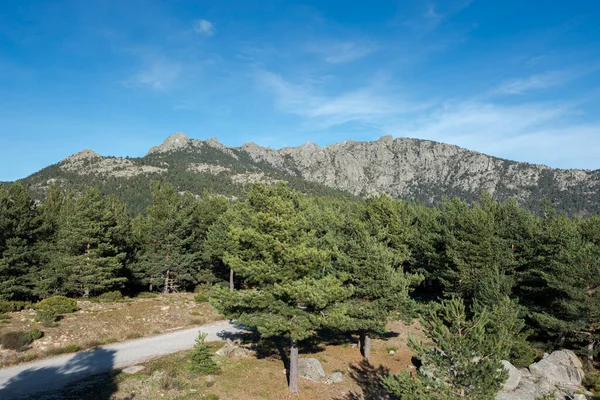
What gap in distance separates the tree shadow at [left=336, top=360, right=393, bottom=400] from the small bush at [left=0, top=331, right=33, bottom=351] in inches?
752

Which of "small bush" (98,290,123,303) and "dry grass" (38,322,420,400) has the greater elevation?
"small bush" (98,290,123,303)

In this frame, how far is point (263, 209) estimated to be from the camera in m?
17.4

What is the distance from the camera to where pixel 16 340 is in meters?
19.2

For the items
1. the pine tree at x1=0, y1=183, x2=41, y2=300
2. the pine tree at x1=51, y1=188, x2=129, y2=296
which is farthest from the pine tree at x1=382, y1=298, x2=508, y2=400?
the pine tree at x1=0, y1=183, x2=41, y2=300

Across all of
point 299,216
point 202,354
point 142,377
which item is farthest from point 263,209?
point 142,377

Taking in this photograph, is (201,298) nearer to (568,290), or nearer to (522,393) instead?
(522,393)

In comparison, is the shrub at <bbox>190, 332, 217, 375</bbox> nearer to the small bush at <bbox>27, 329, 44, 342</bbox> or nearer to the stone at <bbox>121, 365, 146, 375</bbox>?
the stone at <bbox>121, 365, 146, 375</bbox>

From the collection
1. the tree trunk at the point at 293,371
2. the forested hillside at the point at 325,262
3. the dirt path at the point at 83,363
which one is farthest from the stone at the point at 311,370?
the dirt path at the point at 83,363

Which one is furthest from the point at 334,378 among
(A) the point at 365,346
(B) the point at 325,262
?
(B) the point at 325,262

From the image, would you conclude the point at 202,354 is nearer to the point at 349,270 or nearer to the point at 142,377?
the point at 142,377

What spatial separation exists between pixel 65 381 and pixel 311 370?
12792 millimetres

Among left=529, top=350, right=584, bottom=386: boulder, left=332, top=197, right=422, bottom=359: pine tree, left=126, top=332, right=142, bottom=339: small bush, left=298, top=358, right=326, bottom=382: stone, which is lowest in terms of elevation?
left=529, top=350, right=584, bottom=386: boulder

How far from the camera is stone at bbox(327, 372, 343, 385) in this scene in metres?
18.7

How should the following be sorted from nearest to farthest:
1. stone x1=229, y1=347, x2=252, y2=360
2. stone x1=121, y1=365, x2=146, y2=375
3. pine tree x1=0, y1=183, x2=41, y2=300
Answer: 1. stone x1=121, y1=365, x2=146, y2=375
2. stone x1=229, y1=347, x2=252, y2=360
3. pine tree x1=0, y1=183, x2=41, y2=300
